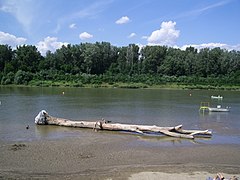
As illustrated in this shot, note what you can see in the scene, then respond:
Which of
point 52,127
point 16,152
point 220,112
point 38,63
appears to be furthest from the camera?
point 38,63

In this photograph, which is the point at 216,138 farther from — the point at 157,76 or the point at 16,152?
the point at 157,76

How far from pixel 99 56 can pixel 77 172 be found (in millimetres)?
109459

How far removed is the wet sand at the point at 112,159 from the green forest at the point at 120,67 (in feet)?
254

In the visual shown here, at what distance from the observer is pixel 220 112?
39062mm

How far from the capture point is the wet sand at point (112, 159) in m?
14.6

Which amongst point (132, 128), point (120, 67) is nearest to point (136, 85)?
point (120, 67)

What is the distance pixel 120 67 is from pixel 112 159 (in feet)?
345

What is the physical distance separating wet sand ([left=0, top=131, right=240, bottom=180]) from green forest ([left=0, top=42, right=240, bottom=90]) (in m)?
77.5

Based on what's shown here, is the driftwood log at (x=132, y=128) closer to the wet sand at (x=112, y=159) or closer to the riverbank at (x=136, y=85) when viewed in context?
the wet sand at (x=112, y=159)

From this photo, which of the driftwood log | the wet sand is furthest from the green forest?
the wet sand

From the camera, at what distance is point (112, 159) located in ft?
56.9

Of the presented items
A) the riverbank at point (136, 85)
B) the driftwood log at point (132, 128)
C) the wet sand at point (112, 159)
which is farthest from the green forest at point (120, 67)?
the wet sand at point (112, 159)

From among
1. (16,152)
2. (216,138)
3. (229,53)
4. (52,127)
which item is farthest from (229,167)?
(229,53)

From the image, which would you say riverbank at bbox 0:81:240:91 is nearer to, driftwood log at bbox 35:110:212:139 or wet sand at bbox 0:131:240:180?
driftwood log at bbox 35:110:212:139
